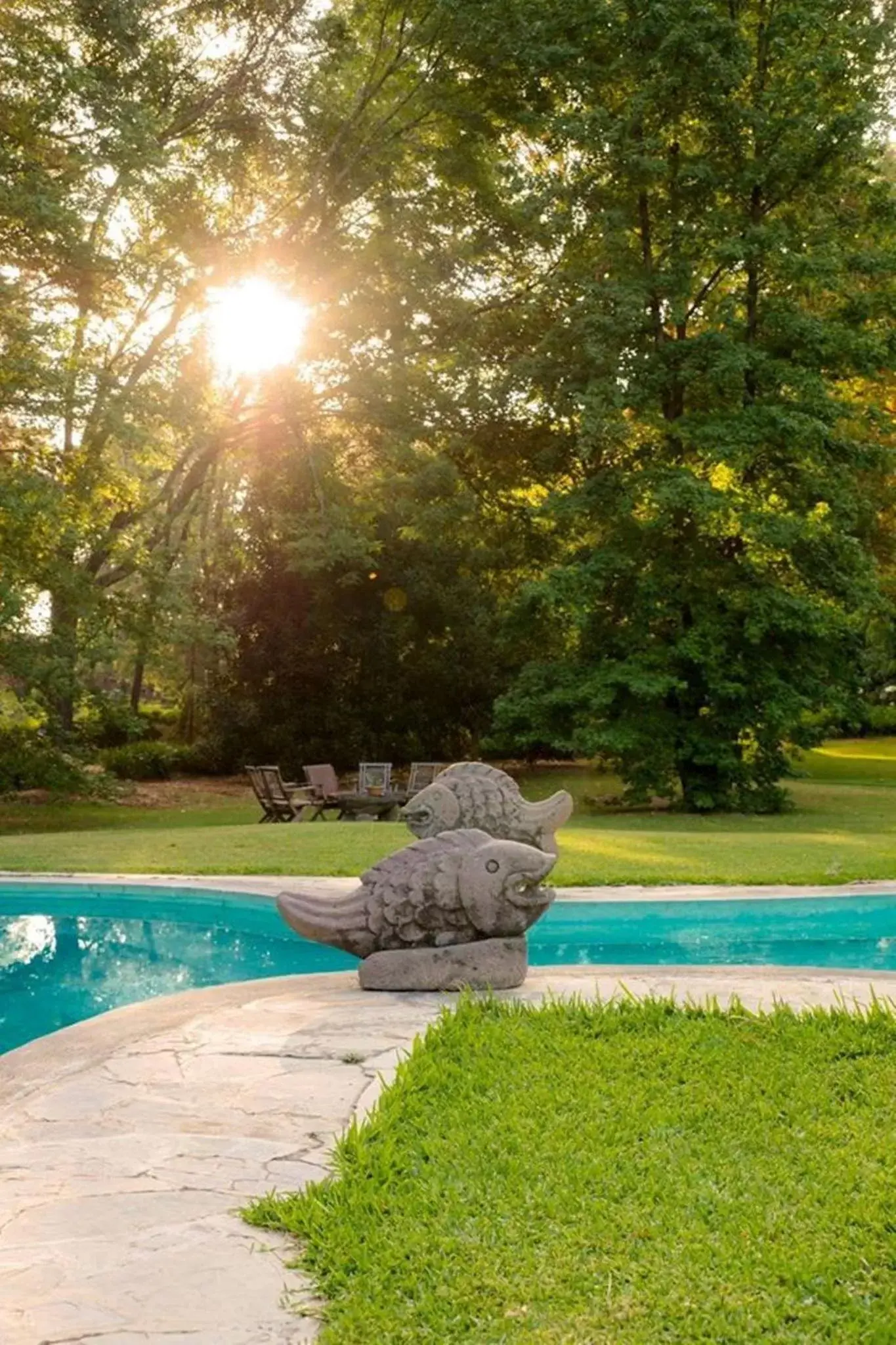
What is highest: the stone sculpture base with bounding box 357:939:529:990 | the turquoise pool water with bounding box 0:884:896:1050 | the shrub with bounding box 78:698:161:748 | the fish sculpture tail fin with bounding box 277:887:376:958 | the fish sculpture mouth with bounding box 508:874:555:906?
the shrub with bounding box 78:698:161:748

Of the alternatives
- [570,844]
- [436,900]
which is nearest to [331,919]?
[436,900]

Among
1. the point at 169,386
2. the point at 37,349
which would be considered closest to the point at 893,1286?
the point at 37,349

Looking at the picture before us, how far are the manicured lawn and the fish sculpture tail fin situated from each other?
3.65 feet

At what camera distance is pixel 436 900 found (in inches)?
242

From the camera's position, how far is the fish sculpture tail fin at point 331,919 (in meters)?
6.30

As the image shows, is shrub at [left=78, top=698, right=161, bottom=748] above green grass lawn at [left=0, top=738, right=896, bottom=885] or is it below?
above

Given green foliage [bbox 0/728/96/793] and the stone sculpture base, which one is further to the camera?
green foliage [bbox 0/728/96/793]

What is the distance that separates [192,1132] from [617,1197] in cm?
145

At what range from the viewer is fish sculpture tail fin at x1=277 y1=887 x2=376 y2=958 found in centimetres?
630

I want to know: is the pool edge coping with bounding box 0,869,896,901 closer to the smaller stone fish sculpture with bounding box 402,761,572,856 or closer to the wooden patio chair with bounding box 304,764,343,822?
the smaller stone fish sculpture with bounding box 402,761,572,856

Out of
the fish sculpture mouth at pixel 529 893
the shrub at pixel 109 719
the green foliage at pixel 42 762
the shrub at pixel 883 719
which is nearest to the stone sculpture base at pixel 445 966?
the fish sculpture mouth at pixel 529 893

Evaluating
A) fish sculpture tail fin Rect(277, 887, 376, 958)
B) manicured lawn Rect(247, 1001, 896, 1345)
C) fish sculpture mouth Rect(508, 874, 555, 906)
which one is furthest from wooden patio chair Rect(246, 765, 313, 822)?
manicured lawn Rect(247, 1001, 896, 1345)

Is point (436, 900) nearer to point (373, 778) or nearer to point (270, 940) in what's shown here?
point (270, 940)

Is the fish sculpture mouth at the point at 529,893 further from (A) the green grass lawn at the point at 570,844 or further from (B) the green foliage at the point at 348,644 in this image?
(B) the green foliage at the point at 348,644
